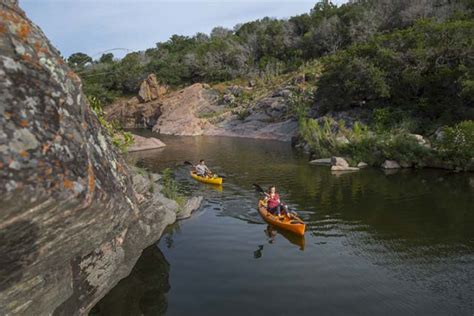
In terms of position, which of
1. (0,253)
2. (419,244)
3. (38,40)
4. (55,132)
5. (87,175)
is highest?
(38,40)

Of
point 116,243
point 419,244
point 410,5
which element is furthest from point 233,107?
point 116,243

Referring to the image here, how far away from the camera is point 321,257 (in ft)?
43.3

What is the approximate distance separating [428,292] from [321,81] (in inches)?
1592

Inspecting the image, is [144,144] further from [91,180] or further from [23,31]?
[91,180]

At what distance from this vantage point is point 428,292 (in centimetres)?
1059

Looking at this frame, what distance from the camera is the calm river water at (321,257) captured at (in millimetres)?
10008

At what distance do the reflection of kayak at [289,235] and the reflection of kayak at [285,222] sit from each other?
116 mm

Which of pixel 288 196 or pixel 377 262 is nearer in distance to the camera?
pixel 377 262

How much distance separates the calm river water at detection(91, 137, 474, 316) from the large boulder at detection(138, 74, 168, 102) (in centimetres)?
5652

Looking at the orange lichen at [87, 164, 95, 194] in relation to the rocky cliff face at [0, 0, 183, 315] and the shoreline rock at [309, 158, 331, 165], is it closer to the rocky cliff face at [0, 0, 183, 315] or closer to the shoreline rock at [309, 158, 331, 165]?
the rocky cliff face at [0, 0, 183, 315]

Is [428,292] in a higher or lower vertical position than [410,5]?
lower

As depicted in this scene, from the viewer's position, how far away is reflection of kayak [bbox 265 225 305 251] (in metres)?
14.7

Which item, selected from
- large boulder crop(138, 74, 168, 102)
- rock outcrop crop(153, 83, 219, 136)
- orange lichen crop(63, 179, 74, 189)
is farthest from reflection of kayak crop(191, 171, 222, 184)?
large boulder crop(138, 74, 168, 102)

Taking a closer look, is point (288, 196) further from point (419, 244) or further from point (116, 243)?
point (116, 243)
